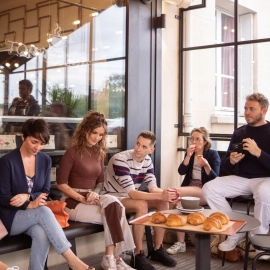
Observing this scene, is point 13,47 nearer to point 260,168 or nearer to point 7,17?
point 7,17

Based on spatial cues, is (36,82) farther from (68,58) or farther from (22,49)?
(68,58)

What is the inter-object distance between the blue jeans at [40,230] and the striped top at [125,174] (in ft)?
2.70

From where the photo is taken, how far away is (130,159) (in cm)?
388

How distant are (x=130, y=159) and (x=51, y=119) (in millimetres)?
849

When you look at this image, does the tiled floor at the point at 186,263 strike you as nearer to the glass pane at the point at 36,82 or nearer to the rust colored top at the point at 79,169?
the rust colored top at the point at 79,169

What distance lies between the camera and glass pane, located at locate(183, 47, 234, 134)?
538 centimetres

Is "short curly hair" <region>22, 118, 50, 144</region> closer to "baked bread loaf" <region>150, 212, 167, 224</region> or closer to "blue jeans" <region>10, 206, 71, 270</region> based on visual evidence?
"blue jeans" <region>10, 206, 71, 270</region>

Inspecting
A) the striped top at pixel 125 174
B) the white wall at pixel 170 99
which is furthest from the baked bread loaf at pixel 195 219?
the white wall at pixel 170 99

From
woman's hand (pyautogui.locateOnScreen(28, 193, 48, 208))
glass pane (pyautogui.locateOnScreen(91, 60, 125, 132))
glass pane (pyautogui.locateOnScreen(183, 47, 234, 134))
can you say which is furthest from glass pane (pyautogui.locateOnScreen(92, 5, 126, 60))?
woman's hand (pyautogui.locateOnScreen(28, 193, 48, 208))

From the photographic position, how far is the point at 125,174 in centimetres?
375

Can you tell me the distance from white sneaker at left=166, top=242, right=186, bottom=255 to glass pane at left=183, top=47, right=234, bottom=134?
1591 mm

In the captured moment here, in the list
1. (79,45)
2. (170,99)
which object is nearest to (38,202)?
(79,45)

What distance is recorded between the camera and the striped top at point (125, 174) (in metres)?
3.74

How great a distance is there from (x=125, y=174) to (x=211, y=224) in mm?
1328
